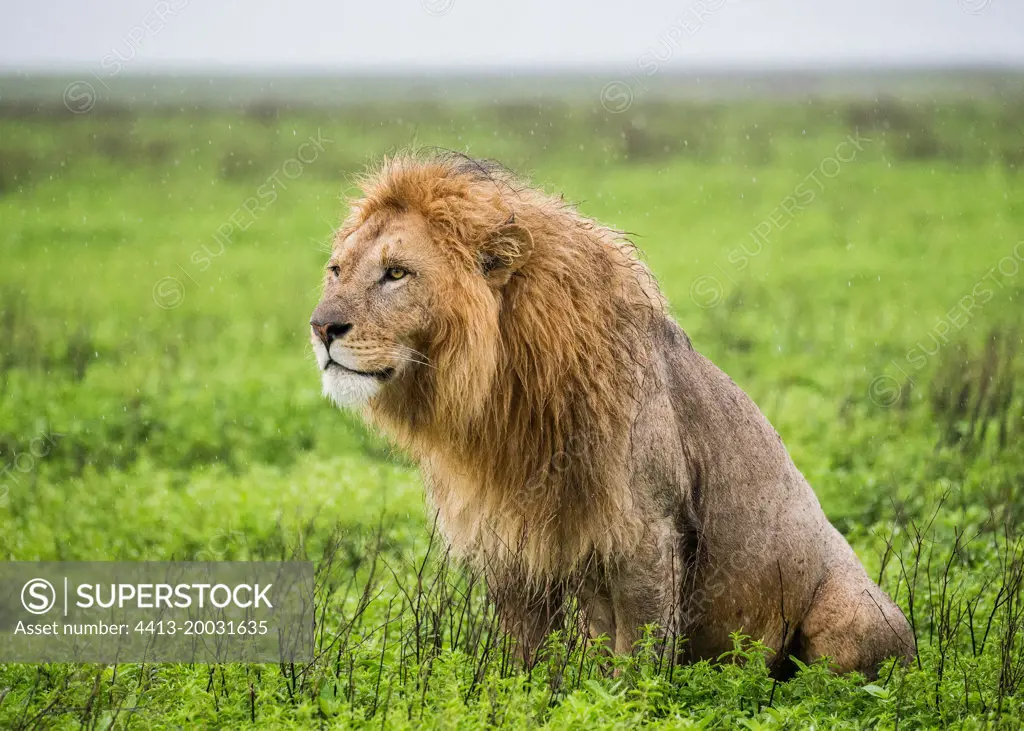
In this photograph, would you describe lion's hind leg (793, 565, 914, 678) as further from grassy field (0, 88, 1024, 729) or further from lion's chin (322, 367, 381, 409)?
lion's chin (322, 367, 381, 409)

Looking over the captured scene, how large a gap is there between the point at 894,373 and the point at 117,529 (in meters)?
7.52

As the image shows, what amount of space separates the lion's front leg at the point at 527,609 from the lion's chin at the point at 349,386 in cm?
106

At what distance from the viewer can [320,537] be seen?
8.01 metres

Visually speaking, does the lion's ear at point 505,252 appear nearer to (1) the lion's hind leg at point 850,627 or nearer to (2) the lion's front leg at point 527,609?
(2) the lion's front leg at point 527,609

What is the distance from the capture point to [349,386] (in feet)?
14.2

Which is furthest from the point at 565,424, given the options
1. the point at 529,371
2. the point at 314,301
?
the point at 314,301

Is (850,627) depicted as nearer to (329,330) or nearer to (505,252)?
(505,252)

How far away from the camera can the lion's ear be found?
14.8 feet

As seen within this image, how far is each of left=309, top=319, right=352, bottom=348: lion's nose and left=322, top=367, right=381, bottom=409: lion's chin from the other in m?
0.11

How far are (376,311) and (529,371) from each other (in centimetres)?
65

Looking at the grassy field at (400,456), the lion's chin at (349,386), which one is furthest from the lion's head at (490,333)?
the grassy field at (400,456)

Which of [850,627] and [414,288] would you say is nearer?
[414,288]

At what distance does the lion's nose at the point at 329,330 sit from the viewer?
4.27m

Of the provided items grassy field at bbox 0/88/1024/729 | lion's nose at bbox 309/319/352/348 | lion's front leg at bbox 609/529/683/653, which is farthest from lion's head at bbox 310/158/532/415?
lion's front leg at bbox 609/529/683/653
